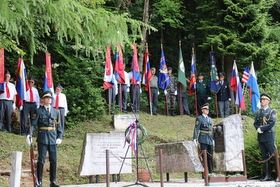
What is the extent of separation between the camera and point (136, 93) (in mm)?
16438

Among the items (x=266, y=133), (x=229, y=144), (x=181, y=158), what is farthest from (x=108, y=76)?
(x=266, y=133)

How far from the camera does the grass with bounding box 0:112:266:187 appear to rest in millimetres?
10098

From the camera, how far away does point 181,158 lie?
9.15 metres

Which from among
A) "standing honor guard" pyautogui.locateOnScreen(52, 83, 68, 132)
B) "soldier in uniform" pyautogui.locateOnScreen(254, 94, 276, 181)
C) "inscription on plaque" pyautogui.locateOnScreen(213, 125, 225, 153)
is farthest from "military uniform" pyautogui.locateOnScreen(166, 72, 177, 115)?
"soldier in uniform" pyautogui.locateOnScreen(254, 94, 276, 181)

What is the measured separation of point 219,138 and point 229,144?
1.00 feet

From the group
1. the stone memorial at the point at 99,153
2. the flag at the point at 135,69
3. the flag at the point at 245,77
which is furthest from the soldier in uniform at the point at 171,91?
the stone memorial at the point at 99,153

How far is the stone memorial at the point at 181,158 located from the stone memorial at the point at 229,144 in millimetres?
1025

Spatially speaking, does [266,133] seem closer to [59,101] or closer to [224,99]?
[59,101]

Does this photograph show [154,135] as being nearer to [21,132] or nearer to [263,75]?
[21,132]

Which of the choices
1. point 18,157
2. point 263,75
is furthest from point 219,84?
point 18,157

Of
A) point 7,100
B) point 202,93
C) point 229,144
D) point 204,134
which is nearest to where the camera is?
point 204,134

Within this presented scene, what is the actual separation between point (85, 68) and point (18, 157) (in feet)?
34.1

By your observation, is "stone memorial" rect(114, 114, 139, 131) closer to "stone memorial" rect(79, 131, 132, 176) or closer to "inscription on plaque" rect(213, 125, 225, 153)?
"stone memorial" rect(79, 131, 132, 176)

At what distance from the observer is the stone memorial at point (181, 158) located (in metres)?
8.85
